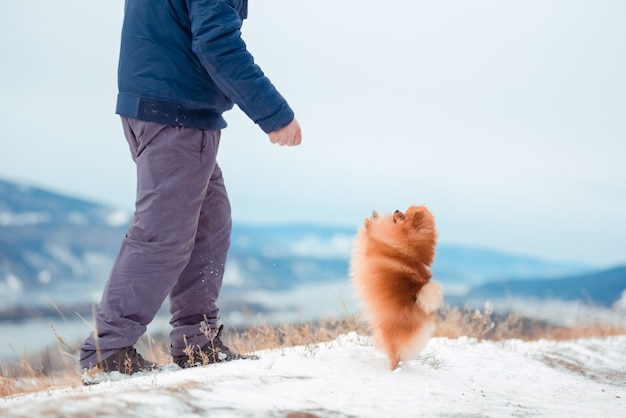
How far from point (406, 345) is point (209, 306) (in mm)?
1172

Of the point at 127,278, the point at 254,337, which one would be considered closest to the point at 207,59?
the point at 127,278

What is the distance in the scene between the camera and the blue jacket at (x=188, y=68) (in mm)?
3096

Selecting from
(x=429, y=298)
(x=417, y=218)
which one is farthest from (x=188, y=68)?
(x=429, y=298)

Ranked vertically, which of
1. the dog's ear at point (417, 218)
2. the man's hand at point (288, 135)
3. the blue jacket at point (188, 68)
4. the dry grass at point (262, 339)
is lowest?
the dry grass at point (262, 339)

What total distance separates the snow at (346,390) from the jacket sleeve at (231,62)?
1.25 metres

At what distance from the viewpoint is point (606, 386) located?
4.49 meters

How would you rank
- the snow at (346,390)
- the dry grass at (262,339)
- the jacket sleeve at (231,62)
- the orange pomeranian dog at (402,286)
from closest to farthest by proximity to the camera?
the snow at (346,390)
the jacket sleeve at (231,62)
the orange pomeranian dog at (402,286)
the dry grass at (262,339)

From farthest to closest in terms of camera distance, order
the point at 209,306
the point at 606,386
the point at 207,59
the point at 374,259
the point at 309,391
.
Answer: the point at 606,386 < the point at 209,306 < the point at 374,259 < the point at 207,59 < the point at 309,391

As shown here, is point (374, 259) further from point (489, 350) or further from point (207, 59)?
point (489, 350)

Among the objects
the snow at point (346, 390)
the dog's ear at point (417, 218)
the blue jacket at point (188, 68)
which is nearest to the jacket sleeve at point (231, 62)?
the blue jacket at point (188, 68)

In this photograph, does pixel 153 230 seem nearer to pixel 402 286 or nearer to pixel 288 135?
pixel 288 135

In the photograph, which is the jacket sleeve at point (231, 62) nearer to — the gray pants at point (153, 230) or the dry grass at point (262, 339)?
the gray pants at point (153, 230)

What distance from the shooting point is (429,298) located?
3172 millimetres

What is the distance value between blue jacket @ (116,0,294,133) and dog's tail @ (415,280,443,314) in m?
1.10
